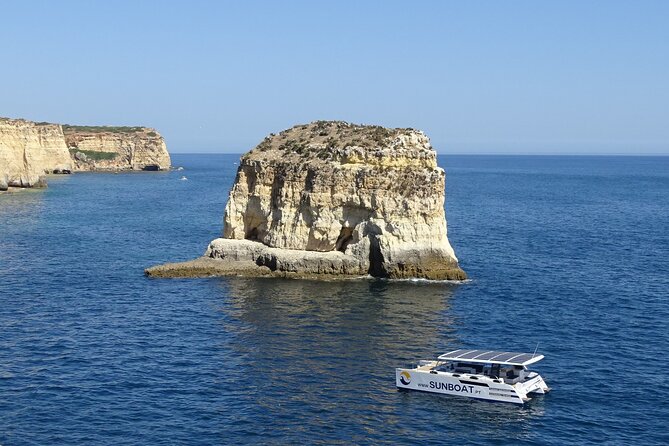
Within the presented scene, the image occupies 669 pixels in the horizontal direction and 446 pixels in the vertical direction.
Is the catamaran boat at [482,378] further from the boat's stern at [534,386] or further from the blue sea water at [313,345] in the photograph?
the blue sea water at [313,345]

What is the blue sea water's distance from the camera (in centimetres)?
3806

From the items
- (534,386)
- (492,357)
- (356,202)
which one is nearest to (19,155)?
(356,202)

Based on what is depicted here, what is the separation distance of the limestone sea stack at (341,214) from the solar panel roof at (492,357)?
23984 millimetres

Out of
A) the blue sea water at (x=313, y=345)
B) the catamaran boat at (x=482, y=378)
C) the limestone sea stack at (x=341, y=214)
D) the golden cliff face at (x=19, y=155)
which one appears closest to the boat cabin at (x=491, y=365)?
the catamaran boat at (x=482, y=378)

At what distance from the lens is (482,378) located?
42469mm

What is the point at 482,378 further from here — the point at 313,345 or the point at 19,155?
the point at 19,155

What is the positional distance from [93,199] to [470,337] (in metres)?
103

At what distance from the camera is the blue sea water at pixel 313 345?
125ft

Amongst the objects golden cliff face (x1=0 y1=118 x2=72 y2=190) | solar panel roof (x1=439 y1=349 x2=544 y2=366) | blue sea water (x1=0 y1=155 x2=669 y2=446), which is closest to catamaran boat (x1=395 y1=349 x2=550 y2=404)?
solar panel roof (x1=439 y1=349 x2=544 y2=366)

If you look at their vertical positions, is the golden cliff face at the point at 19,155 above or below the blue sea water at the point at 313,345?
above

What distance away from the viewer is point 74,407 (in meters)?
39.7

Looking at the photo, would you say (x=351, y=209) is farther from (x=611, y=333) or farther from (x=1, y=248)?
(x=1, y=248)

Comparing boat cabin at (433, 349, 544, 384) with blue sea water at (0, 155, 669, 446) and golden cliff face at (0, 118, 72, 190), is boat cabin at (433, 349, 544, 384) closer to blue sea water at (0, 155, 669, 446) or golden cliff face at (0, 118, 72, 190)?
blue sea water at (0, 155, 669, 446)

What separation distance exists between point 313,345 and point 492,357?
1153 centimetres
